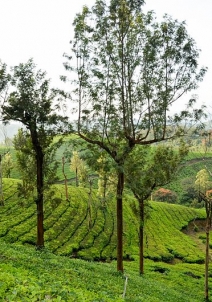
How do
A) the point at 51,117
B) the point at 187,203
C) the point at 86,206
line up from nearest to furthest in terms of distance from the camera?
the point at 51,117
the point at 86,206
the point at 187,203

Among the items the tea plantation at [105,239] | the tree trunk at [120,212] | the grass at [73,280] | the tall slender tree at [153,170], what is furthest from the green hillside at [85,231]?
the tree trunk at [120,212]

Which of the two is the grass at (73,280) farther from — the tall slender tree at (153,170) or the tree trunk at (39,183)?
the tall slender tree at (153,170)

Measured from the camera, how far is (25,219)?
5122 centimetres

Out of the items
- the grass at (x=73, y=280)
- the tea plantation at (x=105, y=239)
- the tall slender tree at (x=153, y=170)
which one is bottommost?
the tea plantation at (x=105, y=239)

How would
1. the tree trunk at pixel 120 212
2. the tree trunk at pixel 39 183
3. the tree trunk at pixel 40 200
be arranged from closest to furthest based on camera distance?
the tree trunk at pixel 120 212 < the tree trunk at pixel 39 183 < the tree trunk at pixel 40 200

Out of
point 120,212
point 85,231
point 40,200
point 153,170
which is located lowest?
point 85,231

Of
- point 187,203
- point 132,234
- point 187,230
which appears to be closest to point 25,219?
point 132,234

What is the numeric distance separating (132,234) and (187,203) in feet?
214

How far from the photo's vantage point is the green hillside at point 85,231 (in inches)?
1832

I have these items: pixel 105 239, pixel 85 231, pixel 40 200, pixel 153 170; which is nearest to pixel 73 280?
pixel 40 200

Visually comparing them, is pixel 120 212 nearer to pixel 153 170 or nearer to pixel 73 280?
pixel 153 170

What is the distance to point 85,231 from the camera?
5456cm

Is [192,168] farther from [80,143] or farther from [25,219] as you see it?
[80,143]

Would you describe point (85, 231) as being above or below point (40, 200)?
below
